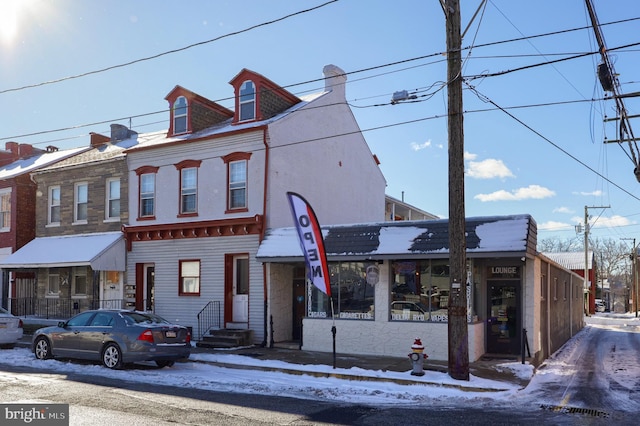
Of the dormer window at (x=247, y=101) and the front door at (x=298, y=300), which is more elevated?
the dormer window at (x=247, y=101)

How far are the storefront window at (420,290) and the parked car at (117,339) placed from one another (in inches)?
238

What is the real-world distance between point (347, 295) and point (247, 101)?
832cm

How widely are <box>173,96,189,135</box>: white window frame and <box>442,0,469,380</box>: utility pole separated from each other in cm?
1250

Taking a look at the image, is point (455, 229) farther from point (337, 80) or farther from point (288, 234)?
point (337, 80)

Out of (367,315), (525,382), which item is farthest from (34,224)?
(525,382)

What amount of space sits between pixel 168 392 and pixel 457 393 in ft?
18.4

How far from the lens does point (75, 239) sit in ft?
78.8

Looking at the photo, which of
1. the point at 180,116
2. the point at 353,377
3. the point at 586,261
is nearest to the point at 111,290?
the point at 180,116

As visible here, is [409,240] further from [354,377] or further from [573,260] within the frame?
[573,260]

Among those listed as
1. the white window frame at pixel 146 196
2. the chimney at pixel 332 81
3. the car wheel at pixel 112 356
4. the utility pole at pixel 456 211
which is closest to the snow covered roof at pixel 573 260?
the chimney at pixel 332 81

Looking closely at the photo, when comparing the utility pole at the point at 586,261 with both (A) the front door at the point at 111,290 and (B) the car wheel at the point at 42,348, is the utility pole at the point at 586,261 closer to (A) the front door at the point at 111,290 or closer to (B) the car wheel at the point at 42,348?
(A) the front door at the point at 111,290

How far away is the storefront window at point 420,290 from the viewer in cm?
1616

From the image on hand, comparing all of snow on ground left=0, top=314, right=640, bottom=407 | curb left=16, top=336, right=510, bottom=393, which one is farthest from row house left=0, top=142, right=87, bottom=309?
curb left=16, top=336, right=510, bottom=393

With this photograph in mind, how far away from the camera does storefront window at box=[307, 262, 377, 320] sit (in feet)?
56.2
